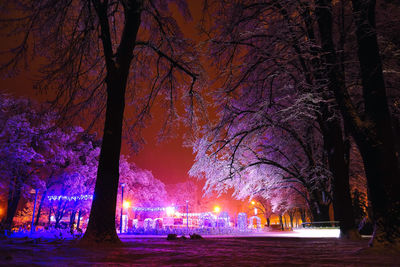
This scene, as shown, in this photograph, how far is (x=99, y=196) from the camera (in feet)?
20.9

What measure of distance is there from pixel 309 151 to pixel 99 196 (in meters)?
13.5

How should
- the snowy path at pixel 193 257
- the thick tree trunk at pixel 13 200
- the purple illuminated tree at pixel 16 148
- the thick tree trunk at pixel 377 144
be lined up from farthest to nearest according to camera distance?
the thick tree trunk at pixel 13 200
the purple illuminated tree at pixel 16 148
the thick tree trunk at pixel 377 144
the snowy path at pixel 193 257

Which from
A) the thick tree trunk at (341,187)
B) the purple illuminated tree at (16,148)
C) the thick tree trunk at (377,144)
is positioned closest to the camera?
the thick tree trunk at (377,144)

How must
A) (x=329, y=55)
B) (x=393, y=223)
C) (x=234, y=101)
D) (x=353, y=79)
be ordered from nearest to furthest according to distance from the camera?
(x=393, y=223), (x=329, y=55), (x=353, y=79), (x=234, y=101)

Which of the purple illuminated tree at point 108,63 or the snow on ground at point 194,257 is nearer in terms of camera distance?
the snow on ground at point 194,257

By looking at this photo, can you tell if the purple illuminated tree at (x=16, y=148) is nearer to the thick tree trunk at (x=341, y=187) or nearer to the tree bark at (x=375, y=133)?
the thick tree trunk at (x=341, y=187)

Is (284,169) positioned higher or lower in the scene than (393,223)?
higher

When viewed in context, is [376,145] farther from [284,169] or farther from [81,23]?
[284,169]

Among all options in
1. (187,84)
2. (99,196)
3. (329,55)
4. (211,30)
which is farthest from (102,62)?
(329,55)

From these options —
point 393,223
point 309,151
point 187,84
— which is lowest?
point 393,223

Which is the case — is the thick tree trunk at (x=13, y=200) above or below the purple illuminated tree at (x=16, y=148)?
below

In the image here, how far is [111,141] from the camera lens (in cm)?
671

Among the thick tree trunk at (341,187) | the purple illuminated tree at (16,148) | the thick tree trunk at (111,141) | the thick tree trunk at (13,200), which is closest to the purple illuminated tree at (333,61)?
the thick tree trunk at (341,187)

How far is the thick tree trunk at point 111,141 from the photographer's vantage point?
20.4 ft
